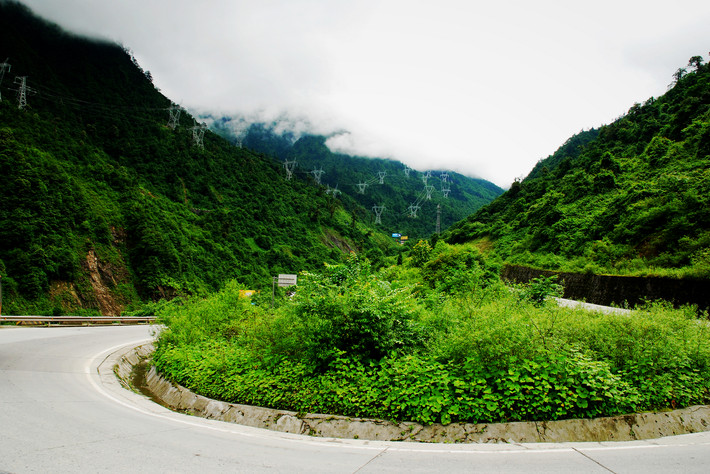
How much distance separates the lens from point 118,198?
50.7 m

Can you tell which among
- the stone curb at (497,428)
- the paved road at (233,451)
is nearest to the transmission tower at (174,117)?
the paved road at (233,451)

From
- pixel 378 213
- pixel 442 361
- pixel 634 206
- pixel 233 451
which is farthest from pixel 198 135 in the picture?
pixel 233 451

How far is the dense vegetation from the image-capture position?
5.91 m

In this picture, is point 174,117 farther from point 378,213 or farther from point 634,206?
point 634,206

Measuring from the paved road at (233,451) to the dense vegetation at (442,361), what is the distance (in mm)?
657

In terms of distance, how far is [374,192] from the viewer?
199 meters

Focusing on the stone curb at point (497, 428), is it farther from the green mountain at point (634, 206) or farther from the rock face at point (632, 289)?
the green mountain at point (634, 206)

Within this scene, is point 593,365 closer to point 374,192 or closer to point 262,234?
point 262,234

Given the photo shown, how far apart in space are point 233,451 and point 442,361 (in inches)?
152

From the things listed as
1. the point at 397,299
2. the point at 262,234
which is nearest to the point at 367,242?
the point at 262,234

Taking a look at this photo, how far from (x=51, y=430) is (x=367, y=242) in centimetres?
11921

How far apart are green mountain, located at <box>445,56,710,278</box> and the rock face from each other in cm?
58

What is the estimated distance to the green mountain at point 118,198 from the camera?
1438 inches

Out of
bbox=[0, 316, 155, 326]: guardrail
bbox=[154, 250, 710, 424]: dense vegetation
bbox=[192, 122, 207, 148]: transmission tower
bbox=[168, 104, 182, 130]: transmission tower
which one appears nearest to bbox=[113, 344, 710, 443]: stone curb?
bbox=[154, 250, 710, 424]: dense vegetation
